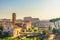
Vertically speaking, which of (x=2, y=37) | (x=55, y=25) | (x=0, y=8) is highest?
(x=0, y=8)

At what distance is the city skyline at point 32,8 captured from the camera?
1.98m

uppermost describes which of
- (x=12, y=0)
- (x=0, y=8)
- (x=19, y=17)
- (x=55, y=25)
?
(x=12, y=0)

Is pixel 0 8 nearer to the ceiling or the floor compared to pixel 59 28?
nearer to the ceiling

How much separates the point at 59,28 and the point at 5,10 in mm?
875

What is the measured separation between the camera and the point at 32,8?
6.62 feet

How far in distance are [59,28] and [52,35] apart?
16 cm

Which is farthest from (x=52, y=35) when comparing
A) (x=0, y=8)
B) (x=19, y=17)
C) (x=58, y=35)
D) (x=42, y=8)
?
(x=0, y=8)

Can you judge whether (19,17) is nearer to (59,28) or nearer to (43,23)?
(43,23)

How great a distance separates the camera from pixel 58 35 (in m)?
1.98

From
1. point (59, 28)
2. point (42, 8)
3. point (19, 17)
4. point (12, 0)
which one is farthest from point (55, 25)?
point (12, 0)

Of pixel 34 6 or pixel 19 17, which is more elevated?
pixel 34 6

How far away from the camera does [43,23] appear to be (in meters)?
2.03

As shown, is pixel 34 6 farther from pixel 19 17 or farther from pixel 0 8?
pixel 0 8

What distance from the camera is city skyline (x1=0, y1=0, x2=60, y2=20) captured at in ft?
6.51
